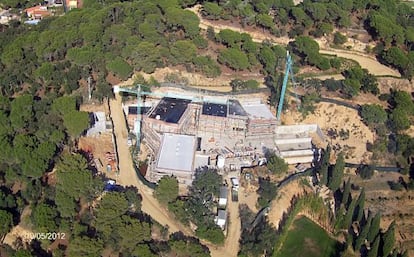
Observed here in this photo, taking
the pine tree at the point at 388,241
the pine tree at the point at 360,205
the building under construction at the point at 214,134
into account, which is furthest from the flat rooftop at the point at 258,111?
the pine tree at the point at 388,241

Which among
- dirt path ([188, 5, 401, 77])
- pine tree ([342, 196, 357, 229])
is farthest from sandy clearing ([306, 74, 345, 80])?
pine tree ([342, 196, 357, 229])

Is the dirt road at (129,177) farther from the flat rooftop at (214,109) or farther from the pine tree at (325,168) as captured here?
the pine tree at (325,168)

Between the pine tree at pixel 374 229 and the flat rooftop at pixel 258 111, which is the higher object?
the flat rooftop at pixel 258 111

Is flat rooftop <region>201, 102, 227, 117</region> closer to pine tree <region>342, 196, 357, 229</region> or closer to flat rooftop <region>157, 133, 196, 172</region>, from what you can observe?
flat rooftop <region>157, 133, 196, 172</region>

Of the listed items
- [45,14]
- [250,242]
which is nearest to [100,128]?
[250,242]

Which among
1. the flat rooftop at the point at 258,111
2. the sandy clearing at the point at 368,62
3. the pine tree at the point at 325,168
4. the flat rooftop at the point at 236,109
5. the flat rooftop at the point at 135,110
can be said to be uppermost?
the sandy clearing at the point at 368,62

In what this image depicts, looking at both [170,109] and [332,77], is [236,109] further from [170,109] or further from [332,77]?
[332,77]
